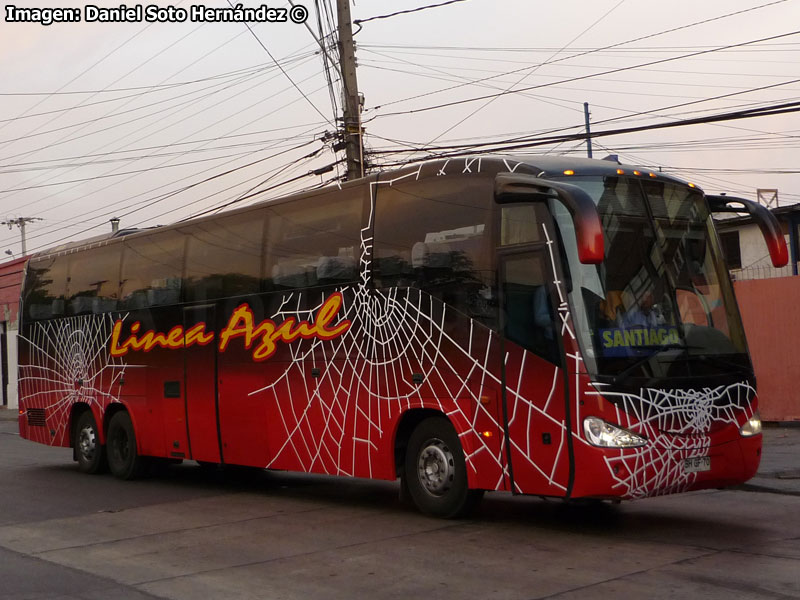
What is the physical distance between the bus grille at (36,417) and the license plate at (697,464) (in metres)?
12.1

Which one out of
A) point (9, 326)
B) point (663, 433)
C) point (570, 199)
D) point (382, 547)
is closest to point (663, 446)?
point (663, 433)

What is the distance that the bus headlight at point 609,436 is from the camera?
28.6 feet

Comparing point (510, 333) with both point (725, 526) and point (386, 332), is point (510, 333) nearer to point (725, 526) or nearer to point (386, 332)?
point (386, 332)

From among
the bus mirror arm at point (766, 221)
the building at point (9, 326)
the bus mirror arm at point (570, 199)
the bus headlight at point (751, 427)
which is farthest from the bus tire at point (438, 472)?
the building at point (9, 326)

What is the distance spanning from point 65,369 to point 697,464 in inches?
443

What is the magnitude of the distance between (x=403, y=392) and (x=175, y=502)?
392cm

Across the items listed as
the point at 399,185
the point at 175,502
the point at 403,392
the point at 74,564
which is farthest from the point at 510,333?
the point at 175,502

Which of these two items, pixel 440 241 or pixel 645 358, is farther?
pixel 440 241

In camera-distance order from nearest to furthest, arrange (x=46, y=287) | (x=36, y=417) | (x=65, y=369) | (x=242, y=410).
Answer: (x=242, y=410) → (x=65, y=369) → (x=46, y=287) → (x=36, y=417)

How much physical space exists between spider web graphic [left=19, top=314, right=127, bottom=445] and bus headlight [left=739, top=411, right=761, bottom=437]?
940 centimetres

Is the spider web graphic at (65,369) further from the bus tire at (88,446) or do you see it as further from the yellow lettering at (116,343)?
the bus tire at (88,446)

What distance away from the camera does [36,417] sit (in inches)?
699

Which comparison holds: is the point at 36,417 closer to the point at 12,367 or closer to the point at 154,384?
the point at 154,384

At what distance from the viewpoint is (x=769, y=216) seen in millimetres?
10070
